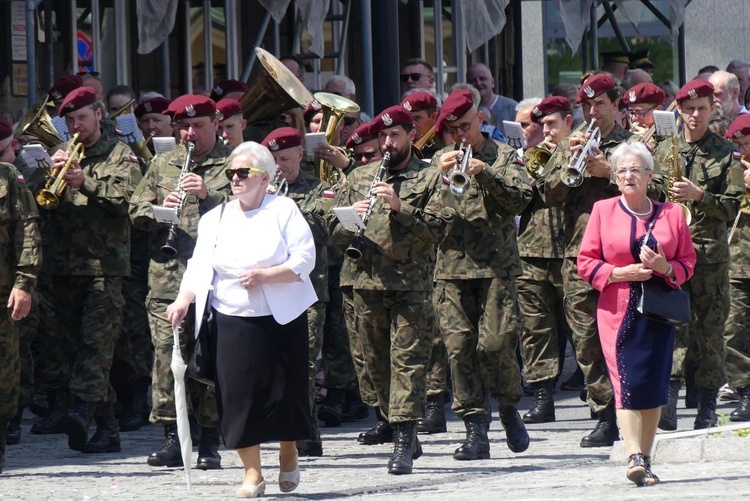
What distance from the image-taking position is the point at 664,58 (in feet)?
108

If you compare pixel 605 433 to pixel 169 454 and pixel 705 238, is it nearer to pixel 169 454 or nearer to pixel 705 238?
pixel 705 238

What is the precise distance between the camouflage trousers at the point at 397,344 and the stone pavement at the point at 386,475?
0.40 meters

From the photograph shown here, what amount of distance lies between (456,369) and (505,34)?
15.4 meters

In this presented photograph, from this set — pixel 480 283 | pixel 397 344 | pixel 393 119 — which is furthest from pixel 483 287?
pixel 393 119

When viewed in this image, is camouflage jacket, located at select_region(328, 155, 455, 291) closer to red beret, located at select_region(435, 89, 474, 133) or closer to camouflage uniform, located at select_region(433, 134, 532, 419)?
camouflage uniform, located at select_region(433, 134, 532, 419)

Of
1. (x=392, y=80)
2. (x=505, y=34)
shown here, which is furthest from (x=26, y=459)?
(x=505, y=34)

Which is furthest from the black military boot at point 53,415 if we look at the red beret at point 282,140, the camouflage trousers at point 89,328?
the red beret at point 282,140

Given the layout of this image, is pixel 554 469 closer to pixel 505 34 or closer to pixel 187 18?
pixel 187 18

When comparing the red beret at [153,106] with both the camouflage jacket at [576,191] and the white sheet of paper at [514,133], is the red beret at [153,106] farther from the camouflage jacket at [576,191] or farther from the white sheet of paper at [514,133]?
the camouflage jacket at [576,191]

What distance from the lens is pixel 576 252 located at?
36.3 feet

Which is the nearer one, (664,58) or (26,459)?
(26,459)

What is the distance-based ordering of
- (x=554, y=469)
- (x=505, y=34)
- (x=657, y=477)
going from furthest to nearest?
(x=505, y=34), (x=554, y=469), (x=657, y=477)

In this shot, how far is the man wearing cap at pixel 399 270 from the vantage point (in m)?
10.1

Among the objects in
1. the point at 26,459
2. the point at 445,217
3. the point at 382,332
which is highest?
the point at 445,217
